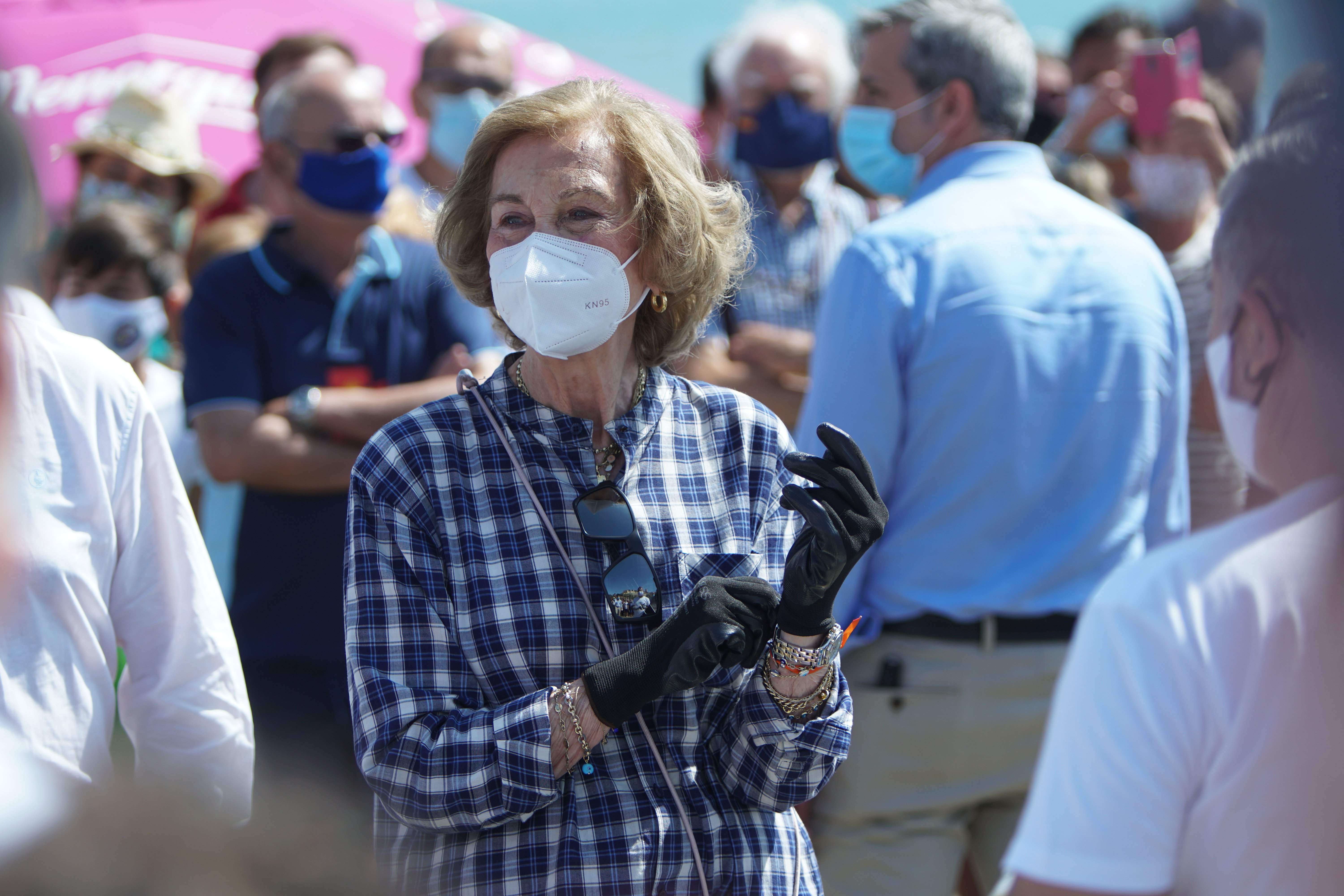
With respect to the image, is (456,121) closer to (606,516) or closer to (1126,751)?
(606,516)

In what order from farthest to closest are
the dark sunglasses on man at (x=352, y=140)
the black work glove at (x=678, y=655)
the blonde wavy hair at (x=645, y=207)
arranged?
the dark sunglasses on man at (x=352, y=140)
the blonde wavy hair at (x=645, y=207)
the black work glove at (x=678, y=655)

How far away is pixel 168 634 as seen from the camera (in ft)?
6.61

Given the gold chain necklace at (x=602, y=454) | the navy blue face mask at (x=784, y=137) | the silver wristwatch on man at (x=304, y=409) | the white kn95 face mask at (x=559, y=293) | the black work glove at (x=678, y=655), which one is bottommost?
the silver wristwatch on man at (x=304, y=409)

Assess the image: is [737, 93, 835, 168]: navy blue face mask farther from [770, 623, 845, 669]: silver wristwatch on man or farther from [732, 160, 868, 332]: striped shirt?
[770, 623, 845, 669]: silver wristwatch on man

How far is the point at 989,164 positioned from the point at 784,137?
130 centimetres

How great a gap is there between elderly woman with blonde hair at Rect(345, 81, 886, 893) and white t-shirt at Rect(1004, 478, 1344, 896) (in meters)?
0.61

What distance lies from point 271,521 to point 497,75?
2.10m

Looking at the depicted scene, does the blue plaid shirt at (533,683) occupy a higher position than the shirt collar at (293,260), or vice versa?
the shirt collar at (293,260)

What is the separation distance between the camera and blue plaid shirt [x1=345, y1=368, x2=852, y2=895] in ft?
5.90

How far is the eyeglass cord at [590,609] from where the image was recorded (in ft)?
6.12

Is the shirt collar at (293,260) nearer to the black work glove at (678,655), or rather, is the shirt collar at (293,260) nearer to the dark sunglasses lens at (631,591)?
the dark sunglasses lens at (631,591)

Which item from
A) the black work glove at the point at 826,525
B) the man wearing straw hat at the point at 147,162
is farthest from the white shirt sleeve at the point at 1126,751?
the man wearing straw hat at the point at 147,162

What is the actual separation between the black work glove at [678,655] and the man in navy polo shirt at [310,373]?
1.43 m

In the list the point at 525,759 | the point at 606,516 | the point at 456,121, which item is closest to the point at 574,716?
the point at 525,759
